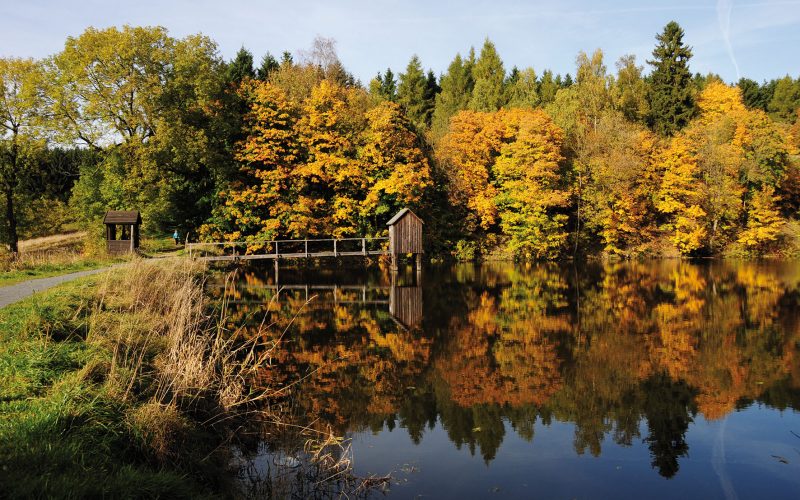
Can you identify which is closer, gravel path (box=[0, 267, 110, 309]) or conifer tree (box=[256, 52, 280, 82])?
gravel path (box=[0, 267, 110, 309])

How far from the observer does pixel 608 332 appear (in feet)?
48.5

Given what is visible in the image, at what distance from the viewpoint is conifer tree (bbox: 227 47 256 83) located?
4869 centimetres

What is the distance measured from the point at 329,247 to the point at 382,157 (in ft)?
21.7

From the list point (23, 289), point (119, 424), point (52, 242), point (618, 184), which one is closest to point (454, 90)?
point (618, 184)

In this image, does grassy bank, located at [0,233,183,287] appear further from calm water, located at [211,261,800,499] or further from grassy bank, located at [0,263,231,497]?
grassy bank, located at [0,263,231,497]

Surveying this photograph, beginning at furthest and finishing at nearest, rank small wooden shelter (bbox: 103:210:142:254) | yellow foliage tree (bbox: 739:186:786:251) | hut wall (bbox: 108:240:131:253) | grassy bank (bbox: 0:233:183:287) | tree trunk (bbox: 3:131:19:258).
→ 1. yellow foliage tree (bbox: 739:186:786:251)
2. tree trunk (bbox: 3:131:19:258)
3. hut wall (bbox: 108:240:131:253)
4. small wooden shelter (bbox: 103:210:142:254)
5. grassy bank (bbox: 0:233:183:287)

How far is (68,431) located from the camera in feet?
18.1

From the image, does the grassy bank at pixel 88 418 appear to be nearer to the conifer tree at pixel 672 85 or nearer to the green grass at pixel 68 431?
the green grass at pixel 68 431

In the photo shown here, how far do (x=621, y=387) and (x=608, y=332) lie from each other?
4832 mm

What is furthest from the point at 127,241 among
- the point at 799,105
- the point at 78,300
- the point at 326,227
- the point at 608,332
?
the point at 799,105

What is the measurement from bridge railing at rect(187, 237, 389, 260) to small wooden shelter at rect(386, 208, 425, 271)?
2.66 feet

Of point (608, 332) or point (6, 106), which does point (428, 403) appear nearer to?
point (608, 332)

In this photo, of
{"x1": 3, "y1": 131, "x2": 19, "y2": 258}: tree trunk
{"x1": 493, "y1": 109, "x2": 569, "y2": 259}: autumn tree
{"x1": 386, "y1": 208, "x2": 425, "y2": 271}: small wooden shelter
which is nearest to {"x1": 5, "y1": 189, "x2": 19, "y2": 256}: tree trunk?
{"x1": 3, "y1": 131, "x2": 19, "y2": 258}: tree trunk

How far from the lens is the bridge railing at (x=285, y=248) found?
30.8 metres
